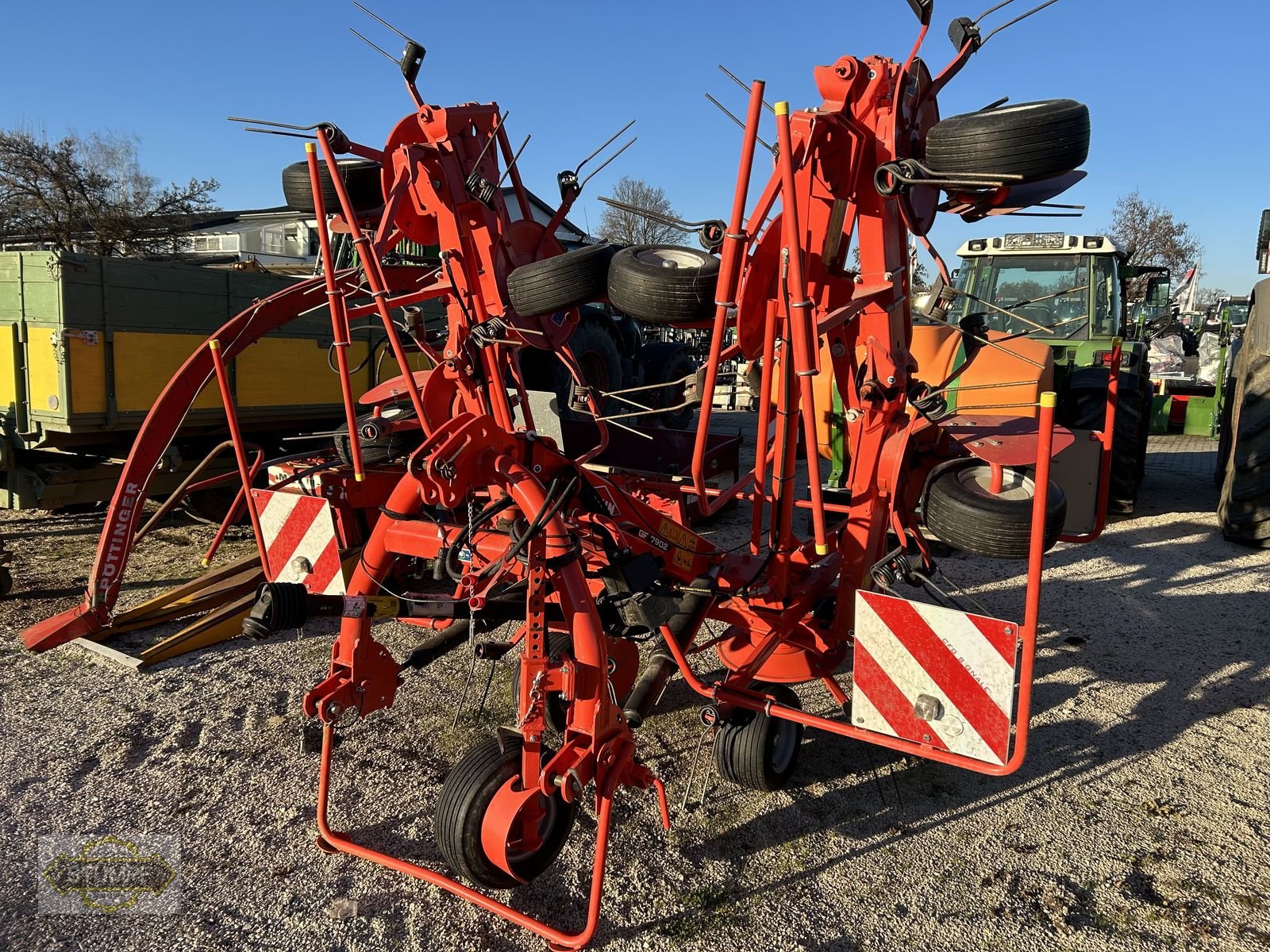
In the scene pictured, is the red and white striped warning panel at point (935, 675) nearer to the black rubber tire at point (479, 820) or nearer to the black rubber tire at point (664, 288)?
the black rubber tire at point (479, 820)

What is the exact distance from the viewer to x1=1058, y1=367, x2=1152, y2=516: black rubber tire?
729cm

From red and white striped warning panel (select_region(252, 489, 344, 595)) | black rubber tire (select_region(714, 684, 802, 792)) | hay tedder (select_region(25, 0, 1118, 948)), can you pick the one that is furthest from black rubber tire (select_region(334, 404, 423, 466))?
black rubber tire (select_region(714, 684, 802, 792))

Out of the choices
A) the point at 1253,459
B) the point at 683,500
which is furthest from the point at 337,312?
the point at 1253,459

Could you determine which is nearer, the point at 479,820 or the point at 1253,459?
the point at 479,820

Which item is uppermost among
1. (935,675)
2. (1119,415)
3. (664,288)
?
(664,288)

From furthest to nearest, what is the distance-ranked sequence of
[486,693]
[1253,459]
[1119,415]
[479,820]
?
1. [1119,415]
2. [1253,459]
3. [486,693]
4. [479,820]

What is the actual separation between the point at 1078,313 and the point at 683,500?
575 centimetres

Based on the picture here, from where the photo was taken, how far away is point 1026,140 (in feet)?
9.25

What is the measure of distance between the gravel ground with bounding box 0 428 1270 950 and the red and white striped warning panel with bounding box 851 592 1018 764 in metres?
0.63

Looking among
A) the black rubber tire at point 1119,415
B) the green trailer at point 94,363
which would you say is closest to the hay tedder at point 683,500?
the green trailer at point 94,363

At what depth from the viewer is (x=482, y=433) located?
2.85 meters

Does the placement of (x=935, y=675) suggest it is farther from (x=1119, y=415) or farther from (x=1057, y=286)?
(x=1057, y=286)

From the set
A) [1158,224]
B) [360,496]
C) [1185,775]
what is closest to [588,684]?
[360,496]

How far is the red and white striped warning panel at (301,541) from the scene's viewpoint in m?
3.47
